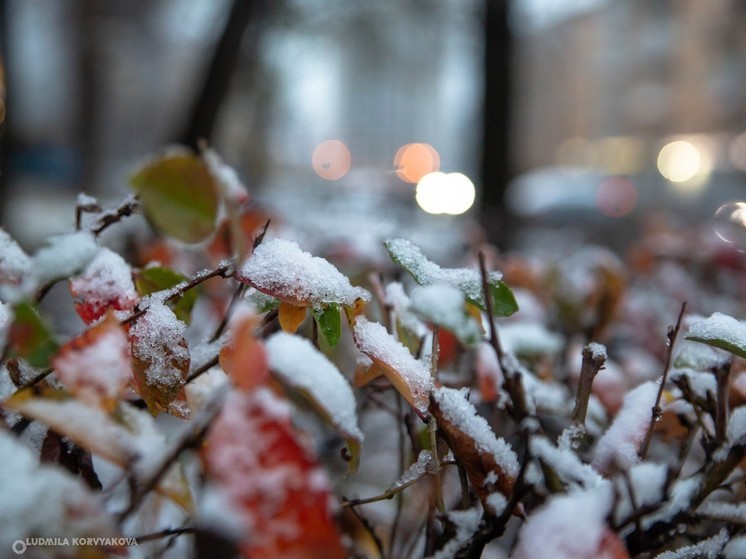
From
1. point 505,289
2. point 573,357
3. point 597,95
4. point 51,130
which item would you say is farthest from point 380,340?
point 597,95

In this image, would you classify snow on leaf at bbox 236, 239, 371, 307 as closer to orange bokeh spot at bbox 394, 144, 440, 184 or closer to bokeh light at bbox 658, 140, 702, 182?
orange bokeh spot at bbox 394, 144, 440, 184

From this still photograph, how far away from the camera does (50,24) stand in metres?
13.1

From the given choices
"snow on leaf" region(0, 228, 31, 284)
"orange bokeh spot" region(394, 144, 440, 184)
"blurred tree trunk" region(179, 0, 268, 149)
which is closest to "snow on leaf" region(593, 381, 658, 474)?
"snow on leaf" region(0, 228, 31, 284)

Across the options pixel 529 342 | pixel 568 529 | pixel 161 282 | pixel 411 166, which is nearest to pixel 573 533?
pixel 568 529

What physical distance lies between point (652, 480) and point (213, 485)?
1.21ft

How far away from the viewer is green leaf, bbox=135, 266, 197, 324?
0.86 m

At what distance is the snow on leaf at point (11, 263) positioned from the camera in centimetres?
87

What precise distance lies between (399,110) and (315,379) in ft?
123

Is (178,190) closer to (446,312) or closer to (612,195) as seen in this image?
(446,312)

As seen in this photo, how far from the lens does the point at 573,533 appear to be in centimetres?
52

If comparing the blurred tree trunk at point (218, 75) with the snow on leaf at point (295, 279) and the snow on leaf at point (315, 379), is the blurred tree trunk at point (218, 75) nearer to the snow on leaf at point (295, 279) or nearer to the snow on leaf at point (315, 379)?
the snow on leaf at point (295, 279)

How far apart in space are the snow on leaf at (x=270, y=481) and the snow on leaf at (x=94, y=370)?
0.51 feet

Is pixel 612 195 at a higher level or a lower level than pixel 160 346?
higher

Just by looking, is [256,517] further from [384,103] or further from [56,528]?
[384,103]
